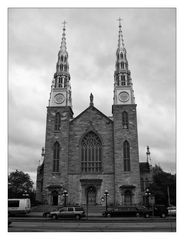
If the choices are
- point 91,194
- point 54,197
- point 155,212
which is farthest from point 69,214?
point 91,194

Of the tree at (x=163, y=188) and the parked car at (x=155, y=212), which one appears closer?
the parked car at (x=155, y=212)

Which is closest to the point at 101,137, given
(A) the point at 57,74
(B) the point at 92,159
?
(B) the point at 92,159

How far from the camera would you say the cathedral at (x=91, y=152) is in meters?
41.3

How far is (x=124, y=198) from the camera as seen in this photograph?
40750 mm

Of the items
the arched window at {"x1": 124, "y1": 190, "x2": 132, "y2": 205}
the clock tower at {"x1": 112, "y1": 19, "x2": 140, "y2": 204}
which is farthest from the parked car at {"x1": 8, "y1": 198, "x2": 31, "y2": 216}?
the arched window at {"x1": 124, "y1": 190, "x2": 132, "y2": 205}

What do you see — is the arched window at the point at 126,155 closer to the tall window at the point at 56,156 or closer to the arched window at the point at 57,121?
the tall window at the point at 56,156

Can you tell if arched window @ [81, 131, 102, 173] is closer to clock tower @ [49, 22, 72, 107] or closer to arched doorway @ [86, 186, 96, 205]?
arched doorway @ [86, 186, 96, 205]

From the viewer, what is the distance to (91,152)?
44156 millimetres

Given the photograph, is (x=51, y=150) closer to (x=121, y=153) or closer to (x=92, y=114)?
(x=92, y=114)

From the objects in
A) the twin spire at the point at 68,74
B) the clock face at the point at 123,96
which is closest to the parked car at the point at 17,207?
the twin spire at the point at 68,74

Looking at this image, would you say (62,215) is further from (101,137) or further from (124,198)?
(101,137)

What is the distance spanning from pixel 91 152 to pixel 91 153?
171mm

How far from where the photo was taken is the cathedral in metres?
41.3
